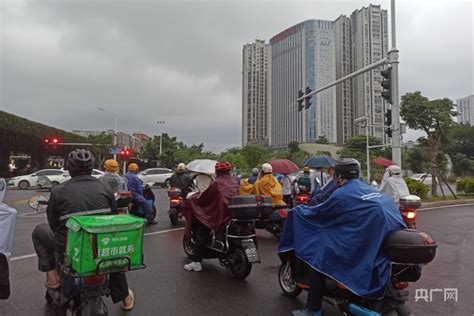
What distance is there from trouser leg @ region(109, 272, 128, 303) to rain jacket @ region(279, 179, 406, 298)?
184 cm

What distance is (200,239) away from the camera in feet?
18.7

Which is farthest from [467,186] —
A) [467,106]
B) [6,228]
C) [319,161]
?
[467,106]

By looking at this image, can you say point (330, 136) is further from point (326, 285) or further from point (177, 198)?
point (326, 285)

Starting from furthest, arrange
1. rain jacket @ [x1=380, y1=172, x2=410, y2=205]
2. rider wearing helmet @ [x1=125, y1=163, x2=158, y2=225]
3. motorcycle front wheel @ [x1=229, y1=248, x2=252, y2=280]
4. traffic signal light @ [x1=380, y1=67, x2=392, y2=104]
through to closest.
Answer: traffic signal light @ [x1=380, y1=67, x2=392, y2=104] → rider wearing helmet @ [x1=125, y1=163, x2=158, y2=225] → rain jacket @ [x1=380, y1=172, x2=410, y2=205] → motorcycle front wheel @ [x1=229, y1=248, x2=252, y2=280]

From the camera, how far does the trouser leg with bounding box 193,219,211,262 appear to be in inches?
224

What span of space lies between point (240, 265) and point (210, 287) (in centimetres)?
56

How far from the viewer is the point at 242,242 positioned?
5352 mm

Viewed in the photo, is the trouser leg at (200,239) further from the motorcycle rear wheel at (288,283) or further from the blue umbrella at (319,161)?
the blue umbrella at (319,161)

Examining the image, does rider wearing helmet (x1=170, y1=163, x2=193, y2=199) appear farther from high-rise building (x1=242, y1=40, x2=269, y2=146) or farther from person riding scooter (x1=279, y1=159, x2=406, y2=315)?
high-rise building (x1=242, y1=40, x2=269, y2=146)

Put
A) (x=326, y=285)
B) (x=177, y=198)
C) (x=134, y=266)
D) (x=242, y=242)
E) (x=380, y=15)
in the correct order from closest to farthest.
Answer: (x=134, y=266)
(x=326, y=285)
(x=242, y=242)
(x=177, y=198)
(x=380, y=15)

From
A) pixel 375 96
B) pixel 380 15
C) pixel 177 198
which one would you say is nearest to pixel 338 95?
pixel 375 96

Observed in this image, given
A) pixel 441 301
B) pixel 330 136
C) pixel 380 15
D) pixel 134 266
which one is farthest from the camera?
pixel 330 136

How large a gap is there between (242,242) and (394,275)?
2.42 m

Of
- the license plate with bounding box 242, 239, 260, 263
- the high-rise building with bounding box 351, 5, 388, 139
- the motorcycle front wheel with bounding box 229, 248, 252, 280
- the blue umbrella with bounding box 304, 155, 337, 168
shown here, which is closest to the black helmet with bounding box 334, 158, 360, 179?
the license plate with bounding box 242, 239, 260, 263
